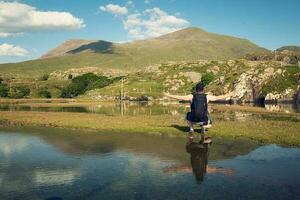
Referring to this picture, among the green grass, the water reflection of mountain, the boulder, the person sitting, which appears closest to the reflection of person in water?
the water reflection of mountain

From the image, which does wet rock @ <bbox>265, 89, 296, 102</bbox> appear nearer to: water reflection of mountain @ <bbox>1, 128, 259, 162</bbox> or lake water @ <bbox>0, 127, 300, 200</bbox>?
water reflection of mountain @ <bbox>1, 128, 259, 162</bbox>

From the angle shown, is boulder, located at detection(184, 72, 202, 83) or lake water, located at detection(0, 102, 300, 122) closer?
lake water, located at detection(0, 102, 300, 122)

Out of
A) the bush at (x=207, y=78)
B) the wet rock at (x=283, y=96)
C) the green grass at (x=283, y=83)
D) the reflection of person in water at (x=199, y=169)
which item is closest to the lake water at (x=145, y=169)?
the reflection of person in water at (x=199, y=169)

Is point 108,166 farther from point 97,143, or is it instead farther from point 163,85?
point 163,85

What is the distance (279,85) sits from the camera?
414 ft

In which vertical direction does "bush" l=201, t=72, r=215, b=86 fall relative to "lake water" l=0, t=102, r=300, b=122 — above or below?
above

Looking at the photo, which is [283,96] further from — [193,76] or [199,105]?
[199,105]

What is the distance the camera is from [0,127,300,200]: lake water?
1434 centimetres

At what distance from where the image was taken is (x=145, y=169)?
1841 centimetres

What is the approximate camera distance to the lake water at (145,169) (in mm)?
14344

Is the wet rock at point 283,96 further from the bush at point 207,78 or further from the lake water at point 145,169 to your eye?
the lake water at point 145,169

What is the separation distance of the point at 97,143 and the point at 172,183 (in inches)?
492

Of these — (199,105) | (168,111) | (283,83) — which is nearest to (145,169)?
(199,105)

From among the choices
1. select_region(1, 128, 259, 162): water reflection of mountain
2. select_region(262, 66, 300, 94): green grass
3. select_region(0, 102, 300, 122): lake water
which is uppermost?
select_region(262, 66, 300, 94): green grass
